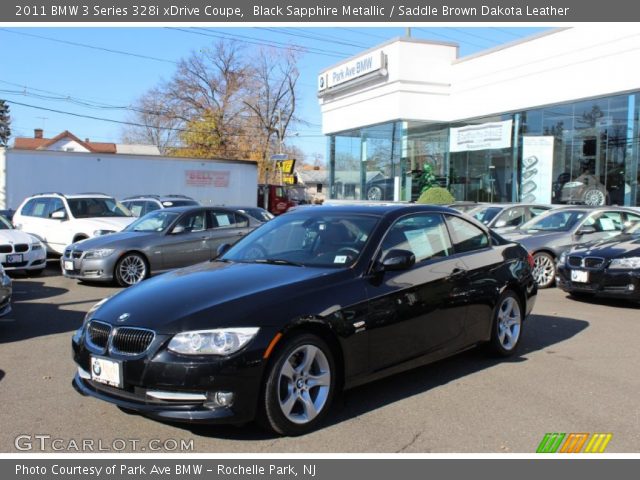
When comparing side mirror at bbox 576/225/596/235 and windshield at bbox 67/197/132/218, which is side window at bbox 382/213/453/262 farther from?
windshield at bbox 67/197/132/218

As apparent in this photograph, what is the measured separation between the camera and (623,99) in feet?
Result: 64.6

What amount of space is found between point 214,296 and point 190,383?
667 millimetres

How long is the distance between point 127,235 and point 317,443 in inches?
337

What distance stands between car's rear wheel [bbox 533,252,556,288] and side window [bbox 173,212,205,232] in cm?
647

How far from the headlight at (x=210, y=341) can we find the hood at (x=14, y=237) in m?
9.93

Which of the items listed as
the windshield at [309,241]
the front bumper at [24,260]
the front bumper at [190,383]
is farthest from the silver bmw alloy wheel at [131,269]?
the front bumper at [190,383]

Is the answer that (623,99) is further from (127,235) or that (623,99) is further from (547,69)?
(127,235)

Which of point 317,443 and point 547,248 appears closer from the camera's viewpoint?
point 317,443

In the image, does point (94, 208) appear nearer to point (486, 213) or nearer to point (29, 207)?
point (29, 207)

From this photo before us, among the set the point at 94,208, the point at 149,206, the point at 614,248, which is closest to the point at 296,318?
the point at 614,248

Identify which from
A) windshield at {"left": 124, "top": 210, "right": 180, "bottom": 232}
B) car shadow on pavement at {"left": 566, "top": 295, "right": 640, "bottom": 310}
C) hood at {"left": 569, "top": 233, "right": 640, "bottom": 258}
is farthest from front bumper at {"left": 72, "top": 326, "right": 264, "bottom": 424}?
windshield at {"left": 124, "top": 210, "right": 180, "bottom": 232}

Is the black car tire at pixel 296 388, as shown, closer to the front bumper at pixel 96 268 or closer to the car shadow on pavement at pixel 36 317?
the car shadow on pavement at pixel 36 317

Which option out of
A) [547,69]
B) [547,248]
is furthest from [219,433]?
[547,69]

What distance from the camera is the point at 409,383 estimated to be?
548 centimetres
